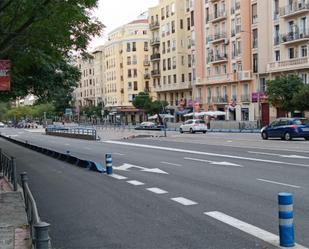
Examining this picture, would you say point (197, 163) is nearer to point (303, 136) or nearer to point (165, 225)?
point (165, 225)

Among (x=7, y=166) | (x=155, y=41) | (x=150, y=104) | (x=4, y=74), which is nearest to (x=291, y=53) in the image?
(x=150, y=104)

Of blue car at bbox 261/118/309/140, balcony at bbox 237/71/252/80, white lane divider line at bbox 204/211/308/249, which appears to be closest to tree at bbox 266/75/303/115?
blue car at bbox 261/118/309/140

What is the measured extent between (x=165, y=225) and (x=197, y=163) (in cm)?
1145

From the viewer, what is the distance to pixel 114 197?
12.4m

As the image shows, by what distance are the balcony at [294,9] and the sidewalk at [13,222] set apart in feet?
166

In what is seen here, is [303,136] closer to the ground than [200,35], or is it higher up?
closer to the ground

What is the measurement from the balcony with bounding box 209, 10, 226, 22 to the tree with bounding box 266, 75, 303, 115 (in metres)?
22.8

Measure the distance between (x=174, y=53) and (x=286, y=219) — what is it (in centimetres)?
8432

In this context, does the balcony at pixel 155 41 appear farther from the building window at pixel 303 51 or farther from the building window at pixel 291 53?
the building window at pixel 303 51

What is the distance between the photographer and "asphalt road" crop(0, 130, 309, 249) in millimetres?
8078

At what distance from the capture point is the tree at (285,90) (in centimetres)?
5078

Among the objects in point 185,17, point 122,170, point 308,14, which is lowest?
point 122,170

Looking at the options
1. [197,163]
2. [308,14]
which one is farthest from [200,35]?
[197,163]

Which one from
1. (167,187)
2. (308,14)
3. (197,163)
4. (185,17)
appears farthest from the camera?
(185,17)
